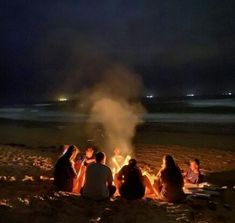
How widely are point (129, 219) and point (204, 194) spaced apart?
2536 millimetres

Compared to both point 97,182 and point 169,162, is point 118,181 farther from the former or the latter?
point 169,162

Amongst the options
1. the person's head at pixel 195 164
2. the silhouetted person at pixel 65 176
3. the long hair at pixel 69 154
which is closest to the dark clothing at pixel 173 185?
the person's head at pixel 195 164

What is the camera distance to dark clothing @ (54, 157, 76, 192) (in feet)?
27.4

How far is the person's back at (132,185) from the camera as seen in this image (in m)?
8.01

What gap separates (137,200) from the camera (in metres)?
7.94

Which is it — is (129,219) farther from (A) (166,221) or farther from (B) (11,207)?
(B) (11,207)

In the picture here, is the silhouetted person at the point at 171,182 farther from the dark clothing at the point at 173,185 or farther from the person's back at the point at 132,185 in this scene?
the person's back at the point at 132,185

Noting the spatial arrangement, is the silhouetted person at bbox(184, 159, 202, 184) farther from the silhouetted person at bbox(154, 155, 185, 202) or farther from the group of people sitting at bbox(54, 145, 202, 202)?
the silhouetted person at bbox(154, 155, 185, 202)

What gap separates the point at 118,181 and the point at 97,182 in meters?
0.79

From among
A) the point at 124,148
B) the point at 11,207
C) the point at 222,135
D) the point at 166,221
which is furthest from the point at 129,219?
the point at 222,135

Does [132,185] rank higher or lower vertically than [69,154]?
lower

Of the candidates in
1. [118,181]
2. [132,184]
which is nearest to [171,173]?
[132,184]

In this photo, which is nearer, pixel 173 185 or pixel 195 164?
pixel 173 185

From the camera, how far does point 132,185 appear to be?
8047mm
